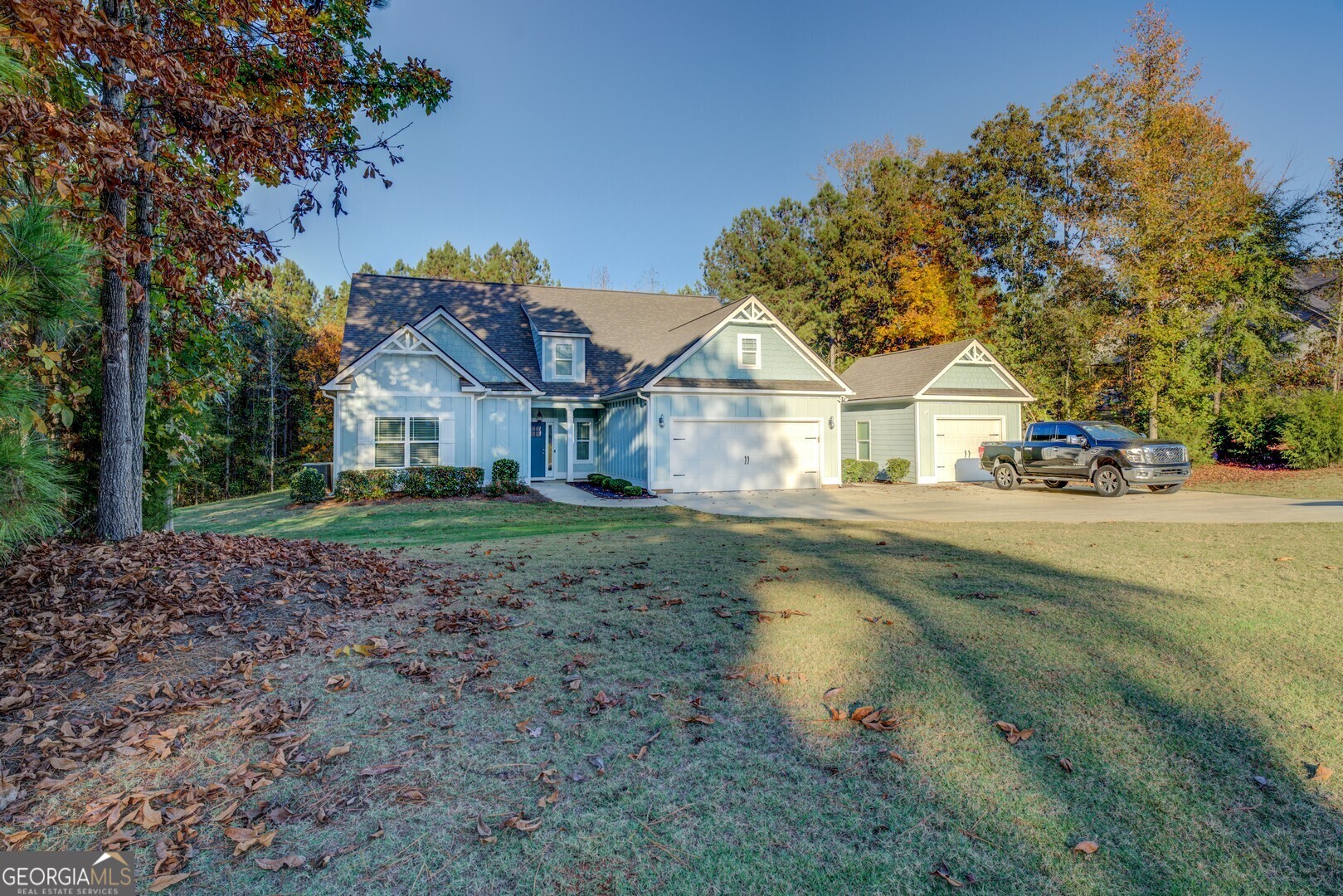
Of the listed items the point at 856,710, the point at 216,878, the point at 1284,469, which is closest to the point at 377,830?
the point at 216,878

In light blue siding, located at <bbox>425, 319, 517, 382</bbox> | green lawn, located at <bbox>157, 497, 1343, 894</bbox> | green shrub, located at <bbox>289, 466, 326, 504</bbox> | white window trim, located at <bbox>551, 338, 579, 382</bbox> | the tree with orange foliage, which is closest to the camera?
green lawn, located at <bbox>157, 497, 1343, 894</bbox>

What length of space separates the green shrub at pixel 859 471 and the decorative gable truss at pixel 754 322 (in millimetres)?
4010

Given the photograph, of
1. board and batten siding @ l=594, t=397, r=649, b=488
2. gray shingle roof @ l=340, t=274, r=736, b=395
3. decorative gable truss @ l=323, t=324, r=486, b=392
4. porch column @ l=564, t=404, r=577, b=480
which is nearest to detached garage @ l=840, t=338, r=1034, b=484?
gray shingle roof @ l=340, t=274, r=736, b=395

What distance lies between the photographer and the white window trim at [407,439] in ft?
61.5

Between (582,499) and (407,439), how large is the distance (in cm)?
548

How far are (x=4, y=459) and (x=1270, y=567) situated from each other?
1111 centimetres

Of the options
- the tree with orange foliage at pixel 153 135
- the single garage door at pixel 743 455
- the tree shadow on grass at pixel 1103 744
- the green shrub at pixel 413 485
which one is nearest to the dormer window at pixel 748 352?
the single garage door at pixel 743 455

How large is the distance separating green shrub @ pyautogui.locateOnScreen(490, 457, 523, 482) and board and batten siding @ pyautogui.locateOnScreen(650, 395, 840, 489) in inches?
148

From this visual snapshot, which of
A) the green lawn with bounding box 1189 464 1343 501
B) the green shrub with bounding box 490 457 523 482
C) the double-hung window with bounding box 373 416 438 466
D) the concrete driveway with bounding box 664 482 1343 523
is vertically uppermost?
the double-hung window with bounding box 373 416 438 466

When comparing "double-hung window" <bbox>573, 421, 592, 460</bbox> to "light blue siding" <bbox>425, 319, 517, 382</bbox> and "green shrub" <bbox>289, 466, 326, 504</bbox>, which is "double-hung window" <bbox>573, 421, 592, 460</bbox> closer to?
"light blue siding" <bbox>425, 319, 517, 382</bbox>

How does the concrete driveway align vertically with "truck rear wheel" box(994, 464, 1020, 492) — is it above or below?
below

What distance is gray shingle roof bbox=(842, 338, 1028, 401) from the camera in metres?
23.3

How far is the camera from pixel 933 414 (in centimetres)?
2336

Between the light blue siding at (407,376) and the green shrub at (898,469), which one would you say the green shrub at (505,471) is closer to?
the light blue siding at (407,376)
